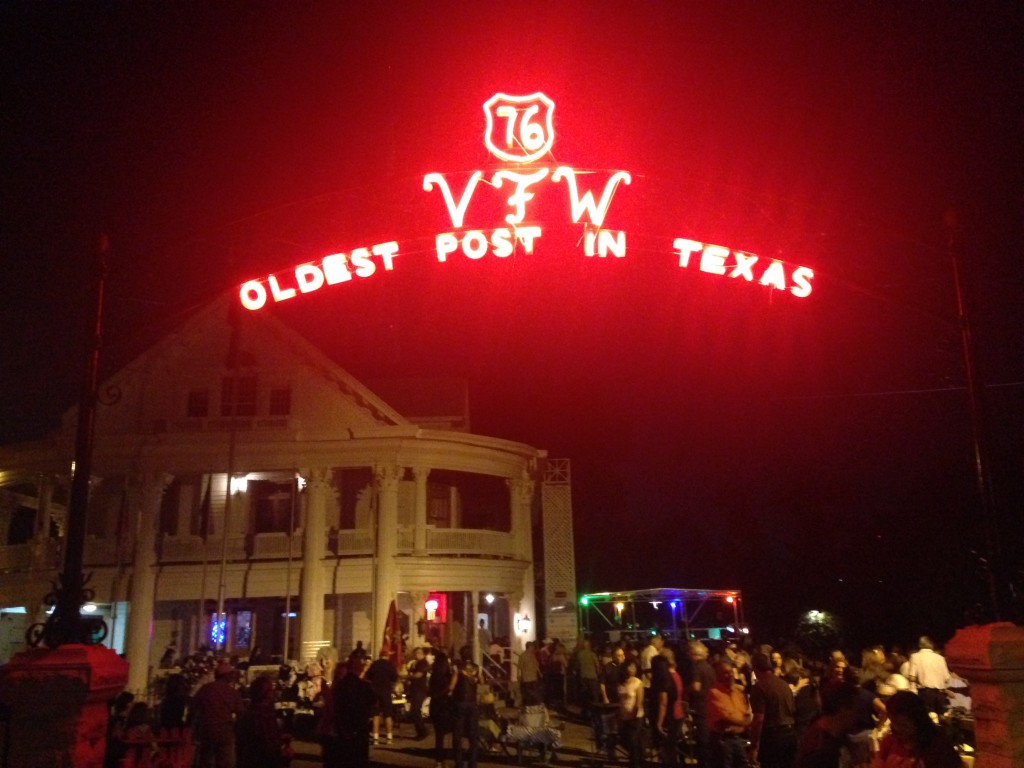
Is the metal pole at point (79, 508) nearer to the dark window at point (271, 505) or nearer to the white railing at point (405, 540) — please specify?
the white railing at point (405, 540)

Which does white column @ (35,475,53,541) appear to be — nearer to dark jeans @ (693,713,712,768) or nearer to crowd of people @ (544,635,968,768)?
crowd of people @ (544,635,968,768)

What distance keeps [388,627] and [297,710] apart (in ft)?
12.3

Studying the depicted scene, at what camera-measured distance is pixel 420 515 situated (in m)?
24.2

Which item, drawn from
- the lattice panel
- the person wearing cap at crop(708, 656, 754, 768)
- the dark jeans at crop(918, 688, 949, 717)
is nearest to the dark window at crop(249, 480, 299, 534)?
the lattice panel

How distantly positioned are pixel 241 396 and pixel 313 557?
5143 mm

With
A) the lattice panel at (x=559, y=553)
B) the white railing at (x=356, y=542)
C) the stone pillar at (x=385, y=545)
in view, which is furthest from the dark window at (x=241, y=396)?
the lattice panel at (x=559, y=553)

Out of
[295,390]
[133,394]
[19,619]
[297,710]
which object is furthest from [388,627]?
[19,619]

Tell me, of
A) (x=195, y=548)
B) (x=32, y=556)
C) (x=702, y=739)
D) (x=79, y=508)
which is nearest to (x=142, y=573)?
(x=195, y=548)

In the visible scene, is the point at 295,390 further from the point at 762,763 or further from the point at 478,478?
the point at 762,763

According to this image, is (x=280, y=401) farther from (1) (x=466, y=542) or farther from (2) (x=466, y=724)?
(2) (x=466, y=724)

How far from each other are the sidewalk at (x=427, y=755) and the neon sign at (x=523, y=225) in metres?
7.41

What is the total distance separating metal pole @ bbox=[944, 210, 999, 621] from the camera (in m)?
6.70

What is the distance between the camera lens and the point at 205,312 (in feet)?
84.1

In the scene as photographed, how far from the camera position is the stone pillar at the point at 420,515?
23.9 metres
